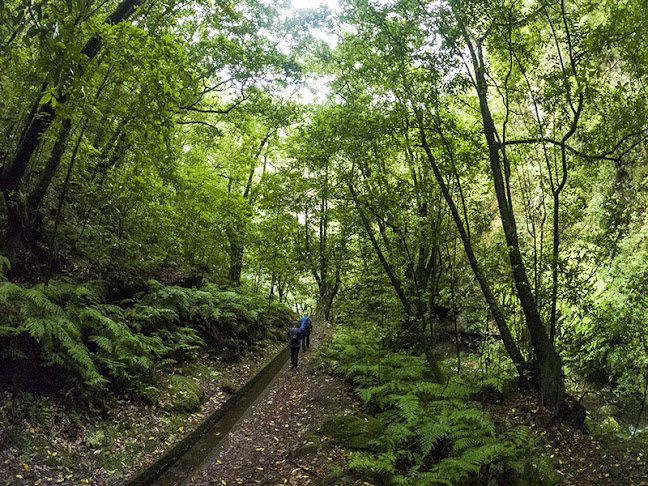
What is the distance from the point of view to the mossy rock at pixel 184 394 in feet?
23.1

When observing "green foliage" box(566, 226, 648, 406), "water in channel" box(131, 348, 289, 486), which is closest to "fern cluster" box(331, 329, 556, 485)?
"water in channel" box(131, 348, 289, 486)

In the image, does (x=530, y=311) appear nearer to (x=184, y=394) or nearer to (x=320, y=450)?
(x=320, y=450)

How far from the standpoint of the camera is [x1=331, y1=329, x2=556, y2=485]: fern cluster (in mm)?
5363

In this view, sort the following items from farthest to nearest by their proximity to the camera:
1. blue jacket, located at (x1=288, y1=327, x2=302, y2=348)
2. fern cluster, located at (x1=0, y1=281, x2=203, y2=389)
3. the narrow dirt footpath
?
blue jacket, located at (x1=288, y1=327, x2=302, y2=348) < the narrow dirt footpath < fern cluster, located at (x1=0, y1=281, x2=203, y2=389)

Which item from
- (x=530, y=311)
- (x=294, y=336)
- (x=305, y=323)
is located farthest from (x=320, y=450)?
(x=305, y=323)

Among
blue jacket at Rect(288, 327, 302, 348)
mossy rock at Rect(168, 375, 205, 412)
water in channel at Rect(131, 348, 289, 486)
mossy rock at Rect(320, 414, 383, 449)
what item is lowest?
water in channel at Rect(131, 348, 289, 486)

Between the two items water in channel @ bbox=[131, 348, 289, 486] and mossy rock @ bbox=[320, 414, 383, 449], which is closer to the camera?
water in channel @ bbox=[131, 348, 289, 486]

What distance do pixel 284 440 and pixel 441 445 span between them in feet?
9.25

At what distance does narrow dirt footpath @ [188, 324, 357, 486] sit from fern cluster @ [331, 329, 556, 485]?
745mm

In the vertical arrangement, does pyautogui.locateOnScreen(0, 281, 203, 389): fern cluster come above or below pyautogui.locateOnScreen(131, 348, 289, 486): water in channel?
above

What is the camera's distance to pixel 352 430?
6.80 meters

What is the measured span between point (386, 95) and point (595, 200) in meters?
7.94

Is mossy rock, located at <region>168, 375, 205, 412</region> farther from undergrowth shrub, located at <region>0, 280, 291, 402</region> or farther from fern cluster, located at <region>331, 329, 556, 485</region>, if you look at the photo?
fern cluster, located at <region>331, 329, 556, 485</region>

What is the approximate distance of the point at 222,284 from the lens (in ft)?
51.1
